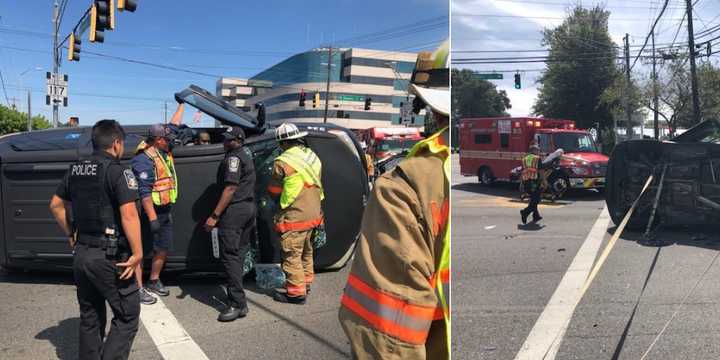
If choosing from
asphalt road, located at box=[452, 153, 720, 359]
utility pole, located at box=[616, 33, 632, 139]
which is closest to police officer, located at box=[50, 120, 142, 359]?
asphalt road, located at box=[452, 153, 720, 359]

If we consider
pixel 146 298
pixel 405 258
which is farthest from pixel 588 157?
pixel 146 298

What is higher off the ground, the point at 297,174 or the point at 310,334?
the point at 297,174

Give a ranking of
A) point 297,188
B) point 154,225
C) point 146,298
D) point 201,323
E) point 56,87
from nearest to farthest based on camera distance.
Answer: point 56,87 → point 201,323 → point 154,225 → point 297,188 → point 146,298

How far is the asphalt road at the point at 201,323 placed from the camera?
9.64 ft

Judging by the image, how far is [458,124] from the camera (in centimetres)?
118

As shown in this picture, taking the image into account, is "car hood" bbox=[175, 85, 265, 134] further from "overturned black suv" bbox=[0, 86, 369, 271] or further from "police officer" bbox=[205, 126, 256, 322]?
"police officer" bbox=[205, 126, 256, 322]

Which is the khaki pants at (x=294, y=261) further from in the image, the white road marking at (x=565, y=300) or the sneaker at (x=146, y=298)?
the white road marking at (x=565, y=300)

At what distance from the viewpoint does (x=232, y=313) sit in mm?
3426

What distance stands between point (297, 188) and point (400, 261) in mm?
2759

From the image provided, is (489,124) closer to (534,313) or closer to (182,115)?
(534,313)

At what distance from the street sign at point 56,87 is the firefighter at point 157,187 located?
0.66 meters

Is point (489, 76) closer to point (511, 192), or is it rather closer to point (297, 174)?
point (511, 192)

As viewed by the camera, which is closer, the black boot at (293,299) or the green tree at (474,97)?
the green tree at (474,97)

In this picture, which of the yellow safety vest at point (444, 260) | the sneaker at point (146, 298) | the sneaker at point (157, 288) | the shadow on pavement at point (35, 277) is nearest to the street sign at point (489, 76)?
the yellow safety vest at point (444, 260)
